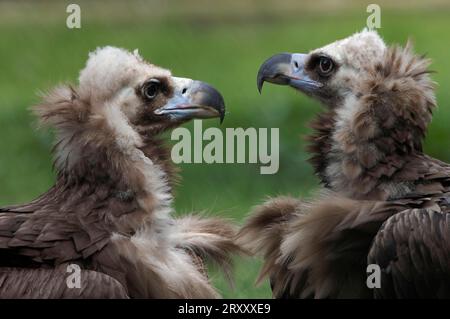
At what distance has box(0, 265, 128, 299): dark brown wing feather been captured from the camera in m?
5.24

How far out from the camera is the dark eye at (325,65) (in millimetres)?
6324

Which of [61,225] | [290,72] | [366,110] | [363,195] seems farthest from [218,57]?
[61,225]

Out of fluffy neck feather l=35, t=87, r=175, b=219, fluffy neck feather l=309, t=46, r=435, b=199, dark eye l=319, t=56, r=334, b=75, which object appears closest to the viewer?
fluffy neck feather l=35, t=87, r=175, b=219

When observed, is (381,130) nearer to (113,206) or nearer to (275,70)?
(275,70)

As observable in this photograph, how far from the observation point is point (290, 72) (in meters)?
6.45

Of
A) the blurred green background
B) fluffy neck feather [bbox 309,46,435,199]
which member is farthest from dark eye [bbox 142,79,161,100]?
fluffy neck feather [bbox 309,46,435,199]

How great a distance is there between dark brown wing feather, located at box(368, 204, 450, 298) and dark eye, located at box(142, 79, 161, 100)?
1386mm

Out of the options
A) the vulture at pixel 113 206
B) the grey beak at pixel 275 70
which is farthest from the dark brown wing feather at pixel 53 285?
the grey beak at pixel 275 70

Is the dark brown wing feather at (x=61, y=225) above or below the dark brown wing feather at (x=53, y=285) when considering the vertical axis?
above

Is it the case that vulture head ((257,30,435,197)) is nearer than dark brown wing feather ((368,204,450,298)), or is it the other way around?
dark brown wing feather ((368,204,450,298))

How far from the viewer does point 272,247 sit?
615 centimetres

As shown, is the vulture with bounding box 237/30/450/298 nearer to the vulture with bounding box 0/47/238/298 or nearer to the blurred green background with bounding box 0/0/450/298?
the blurred green background with bounding box 0/0/450/298

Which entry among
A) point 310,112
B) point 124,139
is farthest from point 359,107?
point 310,112

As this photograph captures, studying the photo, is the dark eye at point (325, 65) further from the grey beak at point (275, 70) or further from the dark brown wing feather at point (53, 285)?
the dark brown wing feather at point (53, 285)
